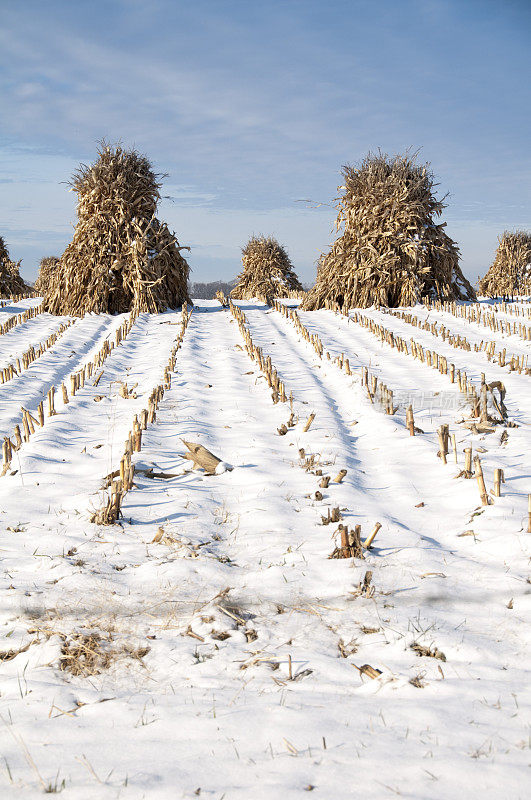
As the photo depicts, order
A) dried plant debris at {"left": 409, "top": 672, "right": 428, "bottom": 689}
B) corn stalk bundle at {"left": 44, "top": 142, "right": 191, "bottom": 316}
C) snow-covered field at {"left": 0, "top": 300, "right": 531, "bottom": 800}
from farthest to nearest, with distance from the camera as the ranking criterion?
corn stalk bundle at {"left": 44, "top": 142, "right": 191, "bottom": 316}
dried plant debris at {"left": 409, "top": 672, "right": 428, "bottom": 689}
snow-covered field at {"left": 0, "top": 300, "right": 531, "bottom": 800}

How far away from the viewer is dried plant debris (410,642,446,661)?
2715mm

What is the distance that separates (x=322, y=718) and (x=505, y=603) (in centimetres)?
143

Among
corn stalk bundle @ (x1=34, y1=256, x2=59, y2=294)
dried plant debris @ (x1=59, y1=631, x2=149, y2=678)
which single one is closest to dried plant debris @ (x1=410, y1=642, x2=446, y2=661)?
dried plant debris @ (x1=59, y1=631, x2=149, y2=678)

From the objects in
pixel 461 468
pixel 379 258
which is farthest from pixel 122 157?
pixel 461 468

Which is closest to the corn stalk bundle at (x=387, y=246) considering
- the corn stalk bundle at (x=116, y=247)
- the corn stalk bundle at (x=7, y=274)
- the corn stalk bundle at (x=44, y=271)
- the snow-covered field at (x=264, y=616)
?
the corn stalk bundle at (x=116, y=247)

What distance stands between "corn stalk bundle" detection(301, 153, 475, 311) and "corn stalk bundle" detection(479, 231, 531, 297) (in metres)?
11.3

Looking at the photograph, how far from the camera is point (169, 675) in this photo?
2.63m

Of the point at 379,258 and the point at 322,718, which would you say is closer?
the point at 322,718

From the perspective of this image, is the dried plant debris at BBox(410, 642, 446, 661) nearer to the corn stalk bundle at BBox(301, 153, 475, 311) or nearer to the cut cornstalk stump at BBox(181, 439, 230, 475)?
the cut cornstalk stump at BBox(181, 439, 230, 475)

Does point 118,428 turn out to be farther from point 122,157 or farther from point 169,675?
point 122,157

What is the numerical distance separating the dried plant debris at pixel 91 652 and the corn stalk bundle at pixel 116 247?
13.3 meters

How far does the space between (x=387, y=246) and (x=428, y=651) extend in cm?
1508

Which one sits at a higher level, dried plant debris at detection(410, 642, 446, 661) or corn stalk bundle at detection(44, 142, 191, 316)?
corn stalk bundle at detection(44, 142, 191, 316)

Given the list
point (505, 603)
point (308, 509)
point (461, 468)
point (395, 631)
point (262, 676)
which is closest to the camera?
point (262, 676)
